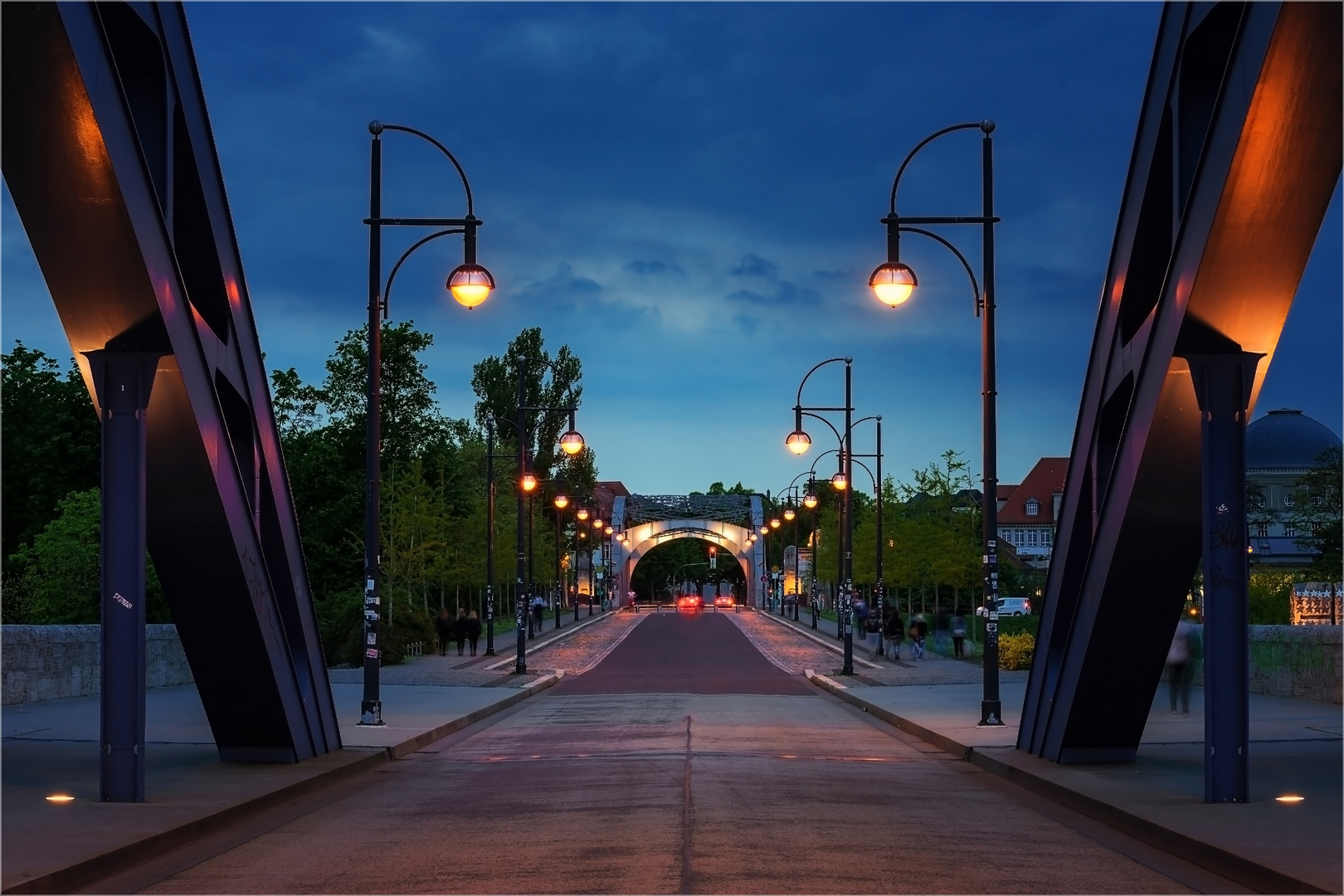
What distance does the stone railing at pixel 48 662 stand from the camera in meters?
26.2

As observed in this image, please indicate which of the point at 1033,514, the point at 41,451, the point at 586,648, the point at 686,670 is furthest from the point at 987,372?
the point at 1033,514

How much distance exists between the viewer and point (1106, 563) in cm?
1453

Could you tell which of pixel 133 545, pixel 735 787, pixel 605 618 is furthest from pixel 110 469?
pixel 605 618

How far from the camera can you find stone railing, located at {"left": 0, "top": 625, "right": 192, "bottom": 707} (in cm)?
2620

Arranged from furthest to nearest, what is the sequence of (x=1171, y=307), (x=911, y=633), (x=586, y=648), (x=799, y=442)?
1. (x=586, y=648)
2. (x=911, y=633)
3. (x=799, y=442)
4. (x=1171, y=307)

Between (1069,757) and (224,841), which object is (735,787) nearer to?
(1069,757)

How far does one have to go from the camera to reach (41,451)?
66250mm

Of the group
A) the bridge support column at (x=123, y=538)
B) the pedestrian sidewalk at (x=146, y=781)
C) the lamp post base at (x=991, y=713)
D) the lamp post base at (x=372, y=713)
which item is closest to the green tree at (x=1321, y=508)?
the lamp post base at (x=991, y=713)

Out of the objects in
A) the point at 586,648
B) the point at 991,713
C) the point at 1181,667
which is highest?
the point at 1181,667

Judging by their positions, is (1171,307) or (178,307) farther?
(178,307)

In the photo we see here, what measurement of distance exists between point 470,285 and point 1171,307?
11.0m

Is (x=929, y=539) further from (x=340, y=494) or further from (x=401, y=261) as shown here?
(x=401, y=261)

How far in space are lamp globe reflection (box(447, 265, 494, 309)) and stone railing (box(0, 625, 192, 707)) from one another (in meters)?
9.37

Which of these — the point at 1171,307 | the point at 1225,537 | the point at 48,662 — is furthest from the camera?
the point at 48,662
